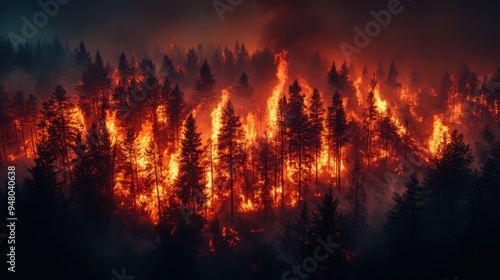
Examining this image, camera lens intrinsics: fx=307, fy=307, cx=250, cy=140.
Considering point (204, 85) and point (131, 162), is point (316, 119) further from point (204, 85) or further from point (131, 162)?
point (131, 162)

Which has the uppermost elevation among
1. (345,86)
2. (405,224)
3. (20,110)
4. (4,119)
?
(345,86)

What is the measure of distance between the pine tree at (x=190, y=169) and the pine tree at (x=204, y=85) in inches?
1050

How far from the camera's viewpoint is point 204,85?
228 feet

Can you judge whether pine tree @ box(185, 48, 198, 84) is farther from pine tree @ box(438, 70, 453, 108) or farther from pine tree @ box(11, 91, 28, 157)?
pine tree @ box(438, 70, 453, 108)

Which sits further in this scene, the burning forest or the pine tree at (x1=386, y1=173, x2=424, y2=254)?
the pine tree at (x1=386, y1=173, x2=424, y2=254)

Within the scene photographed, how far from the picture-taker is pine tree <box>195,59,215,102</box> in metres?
69.2

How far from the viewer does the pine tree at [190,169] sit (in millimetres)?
43188

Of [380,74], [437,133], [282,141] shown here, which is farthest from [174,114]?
[380,74]

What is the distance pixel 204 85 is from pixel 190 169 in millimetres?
30717

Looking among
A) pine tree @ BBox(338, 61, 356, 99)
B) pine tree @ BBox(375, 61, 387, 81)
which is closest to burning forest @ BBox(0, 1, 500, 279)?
pine tree @ BBox(338, 61, 356, 99)

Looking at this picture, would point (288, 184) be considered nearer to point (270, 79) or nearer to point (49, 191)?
point (49, 191)

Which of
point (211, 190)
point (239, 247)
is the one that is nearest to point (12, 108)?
point (211, 190)

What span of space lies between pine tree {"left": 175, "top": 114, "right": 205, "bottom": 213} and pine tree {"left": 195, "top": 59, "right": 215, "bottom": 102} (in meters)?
26.7

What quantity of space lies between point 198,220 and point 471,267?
35.4 metres
